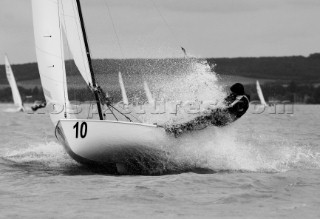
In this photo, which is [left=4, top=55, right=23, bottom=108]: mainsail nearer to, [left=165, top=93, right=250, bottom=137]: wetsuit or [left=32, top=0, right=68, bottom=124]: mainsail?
[left=32, top=0, right=68, bottom=124]: mainsail

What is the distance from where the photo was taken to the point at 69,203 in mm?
8766

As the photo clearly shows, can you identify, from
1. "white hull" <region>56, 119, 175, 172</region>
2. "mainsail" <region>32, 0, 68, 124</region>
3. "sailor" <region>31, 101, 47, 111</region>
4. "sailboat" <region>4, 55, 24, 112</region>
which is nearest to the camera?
"white hull" <region>56, 119, 175, 172</region>

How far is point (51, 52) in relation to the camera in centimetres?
1338

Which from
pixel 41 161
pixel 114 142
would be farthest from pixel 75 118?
pixel 41 161

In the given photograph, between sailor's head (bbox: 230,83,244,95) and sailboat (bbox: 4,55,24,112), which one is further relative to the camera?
sailboat (bbox: 4,55,24,112)

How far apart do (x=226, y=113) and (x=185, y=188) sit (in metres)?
2.30

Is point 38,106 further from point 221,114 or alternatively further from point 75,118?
point 221,114

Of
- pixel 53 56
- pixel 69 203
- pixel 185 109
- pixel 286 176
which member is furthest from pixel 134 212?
pixel 53 56

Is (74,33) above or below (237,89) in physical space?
above

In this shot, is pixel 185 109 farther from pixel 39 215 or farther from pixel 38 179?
pixel 39 215

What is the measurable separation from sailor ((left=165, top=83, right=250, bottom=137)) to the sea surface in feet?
1.13

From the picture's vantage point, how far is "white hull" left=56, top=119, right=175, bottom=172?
1129cm

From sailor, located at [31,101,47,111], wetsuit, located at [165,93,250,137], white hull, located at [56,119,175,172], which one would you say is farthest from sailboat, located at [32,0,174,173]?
sailor, located at [31,101,47,111]

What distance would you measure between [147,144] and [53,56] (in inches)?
118
